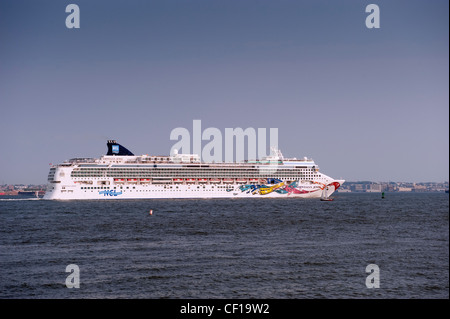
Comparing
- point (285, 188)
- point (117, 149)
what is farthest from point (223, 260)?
point (117, 149)

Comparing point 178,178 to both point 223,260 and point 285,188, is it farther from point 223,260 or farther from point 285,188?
point 223,260

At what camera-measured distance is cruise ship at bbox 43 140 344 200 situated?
3716 inches

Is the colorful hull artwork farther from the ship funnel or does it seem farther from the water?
the water

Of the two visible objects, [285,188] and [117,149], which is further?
[117,149]

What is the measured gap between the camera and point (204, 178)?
10156 cm

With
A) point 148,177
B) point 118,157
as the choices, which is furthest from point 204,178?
point 118,157

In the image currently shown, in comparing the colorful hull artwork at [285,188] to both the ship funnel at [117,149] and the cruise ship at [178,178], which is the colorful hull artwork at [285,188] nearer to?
the cruise ship at [178,178]

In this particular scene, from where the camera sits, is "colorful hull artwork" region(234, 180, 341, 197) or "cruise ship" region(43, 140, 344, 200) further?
"colorful hull artwork" region(234, 180, 341, 197)

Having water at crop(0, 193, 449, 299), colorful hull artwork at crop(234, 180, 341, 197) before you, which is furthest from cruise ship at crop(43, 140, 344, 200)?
water at crop(0, 193, 449, 299)

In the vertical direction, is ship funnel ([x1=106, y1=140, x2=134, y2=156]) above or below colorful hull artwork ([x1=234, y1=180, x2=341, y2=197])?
above

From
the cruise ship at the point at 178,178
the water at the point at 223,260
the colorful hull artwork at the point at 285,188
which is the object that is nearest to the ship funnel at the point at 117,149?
the cruise ship at the point at 178,178

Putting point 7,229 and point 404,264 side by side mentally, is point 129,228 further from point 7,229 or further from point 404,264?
point 404,264

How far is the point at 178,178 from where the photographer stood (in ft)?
327
